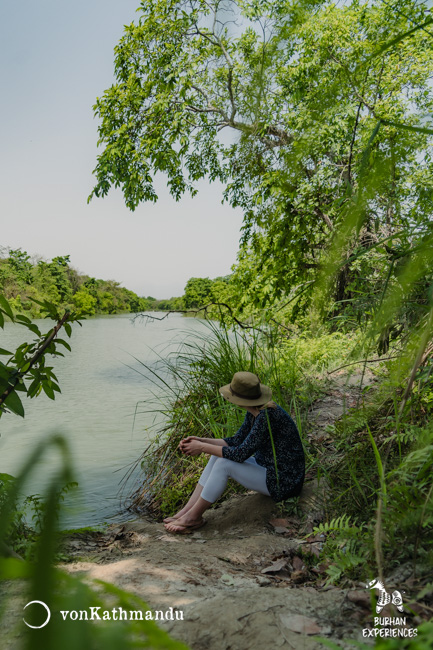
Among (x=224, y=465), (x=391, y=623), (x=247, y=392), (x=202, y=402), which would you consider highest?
(x=247, y=392)

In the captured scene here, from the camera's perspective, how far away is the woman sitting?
3.46 meters

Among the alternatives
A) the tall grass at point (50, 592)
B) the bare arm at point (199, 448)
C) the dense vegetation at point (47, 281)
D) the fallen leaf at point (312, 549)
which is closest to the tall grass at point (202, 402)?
the bare arm at point (199, 448)

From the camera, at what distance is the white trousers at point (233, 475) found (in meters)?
3.59

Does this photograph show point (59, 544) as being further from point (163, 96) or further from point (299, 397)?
point (163, 96)

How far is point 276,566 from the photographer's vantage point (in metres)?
2.52

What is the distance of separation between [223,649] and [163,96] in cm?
1109

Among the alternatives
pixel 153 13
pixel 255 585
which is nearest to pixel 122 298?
pixel 153 13

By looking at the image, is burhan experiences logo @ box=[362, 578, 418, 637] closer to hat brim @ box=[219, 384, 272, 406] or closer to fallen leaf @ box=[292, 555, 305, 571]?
fallen leaf @ box=[292, 555, 305, 571]

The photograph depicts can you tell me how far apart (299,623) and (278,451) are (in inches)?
85.3

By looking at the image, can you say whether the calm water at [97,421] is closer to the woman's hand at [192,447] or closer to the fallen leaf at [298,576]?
the woman's hand at [192,447]

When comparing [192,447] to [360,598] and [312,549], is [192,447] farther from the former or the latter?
[360,598]

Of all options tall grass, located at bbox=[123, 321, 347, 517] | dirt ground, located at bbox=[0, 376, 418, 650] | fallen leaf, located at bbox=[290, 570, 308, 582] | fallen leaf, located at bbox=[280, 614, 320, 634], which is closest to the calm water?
tall grass, located at bbox=[123, 321, 347, 517]

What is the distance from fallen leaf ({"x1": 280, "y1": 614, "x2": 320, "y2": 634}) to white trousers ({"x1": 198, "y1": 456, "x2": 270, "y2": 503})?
2.18m

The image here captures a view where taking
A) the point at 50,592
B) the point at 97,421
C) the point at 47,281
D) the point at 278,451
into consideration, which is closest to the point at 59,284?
the point at 47,281
